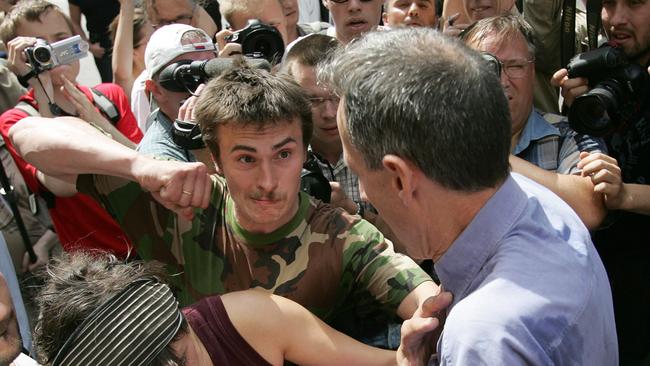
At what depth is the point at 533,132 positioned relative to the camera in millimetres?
2811

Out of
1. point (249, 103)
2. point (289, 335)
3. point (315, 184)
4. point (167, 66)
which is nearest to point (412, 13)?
point (167, 66)

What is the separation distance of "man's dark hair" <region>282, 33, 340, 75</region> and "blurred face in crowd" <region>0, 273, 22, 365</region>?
1.37 metres

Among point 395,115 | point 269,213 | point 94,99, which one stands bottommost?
point 94,99

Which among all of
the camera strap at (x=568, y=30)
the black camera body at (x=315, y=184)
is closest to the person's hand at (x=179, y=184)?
the black camera body at (x=315, y=184)

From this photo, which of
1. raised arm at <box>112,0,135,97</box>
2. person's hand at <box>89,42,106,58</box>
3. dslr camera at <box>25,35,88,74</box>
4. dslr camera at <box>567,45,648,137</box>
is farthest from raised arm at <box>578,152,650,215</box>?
person's hand at <box>89,42,106,58</box>

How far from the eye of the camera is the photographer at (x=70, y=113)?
10.8 ft

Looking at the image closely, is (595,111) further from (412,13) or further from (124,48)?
(124,48)

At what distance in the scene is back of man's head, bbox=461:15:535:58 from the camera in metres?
2.90

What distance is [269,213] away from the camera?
2.26 meters

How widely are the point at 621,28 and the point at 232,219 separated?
1.71 meters

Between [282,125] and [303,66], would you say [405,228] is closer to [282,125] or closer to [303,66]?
[282,125]

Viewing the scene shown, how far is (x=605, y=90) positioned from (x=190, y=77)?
4.99 feet

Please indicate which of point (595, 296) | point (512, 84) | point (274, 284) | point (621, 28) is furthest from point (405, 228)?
point (621, 28)

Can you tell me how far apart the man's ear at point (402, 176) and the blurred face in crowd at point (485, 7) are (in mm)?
2282
